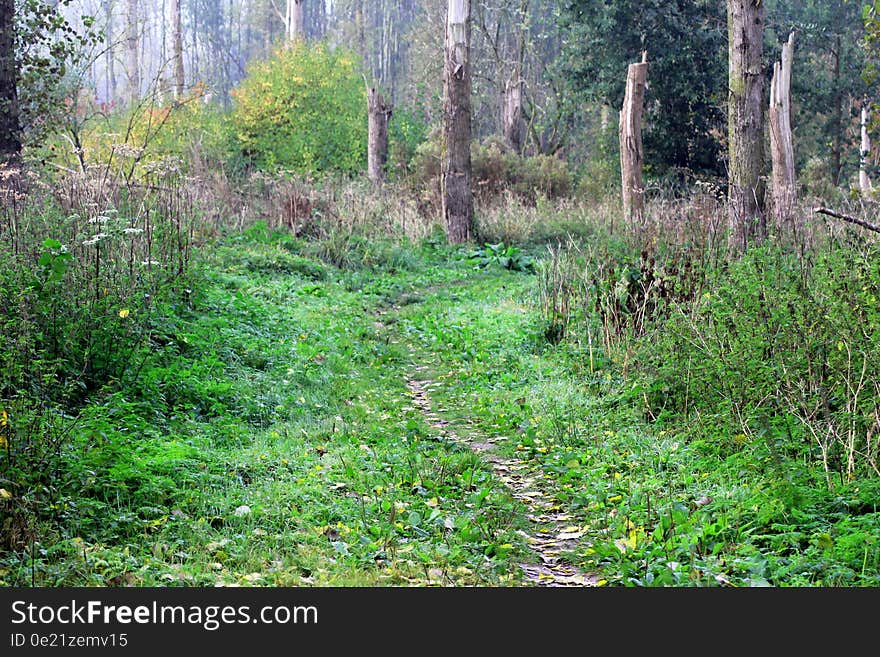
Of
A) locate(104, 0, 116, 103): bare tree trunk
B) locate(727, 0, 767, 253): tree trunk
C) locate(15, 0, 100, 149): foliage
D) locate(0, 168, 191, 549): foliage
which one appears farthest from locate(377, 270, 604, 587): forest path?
locate(15, 0, 100, 149): foliage

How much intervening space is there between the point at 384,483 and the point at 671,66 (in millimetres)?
21138

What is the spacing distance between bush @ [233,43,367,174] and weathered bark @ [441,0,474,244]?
10793 mm

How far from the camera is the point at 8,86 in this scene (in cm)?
1188

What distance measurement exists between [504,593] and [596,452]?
2578 millimetres

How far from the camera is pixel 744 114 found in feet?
36.6

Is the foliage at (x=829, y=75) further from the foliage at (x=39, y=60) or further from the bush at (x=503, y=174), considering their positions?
the foliage at (x=39, y=60)

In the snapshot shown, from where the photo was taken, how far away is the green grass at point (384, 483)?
4328 mm

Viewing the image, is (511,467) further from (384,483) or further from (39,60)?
(39,60)

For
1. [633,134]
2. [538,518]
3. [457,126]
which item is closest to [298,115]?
[457,126]

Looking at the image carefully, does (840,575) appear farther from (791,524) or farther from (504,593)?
(504,593)

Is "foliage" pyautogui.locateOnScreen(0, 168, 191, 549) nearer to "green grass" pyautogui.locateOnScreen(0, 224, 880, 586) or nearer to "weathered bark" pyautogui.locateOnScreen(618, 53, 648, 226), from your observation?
"green grass" pyautogui.locateOnScreen(0, 224, 880, 586)

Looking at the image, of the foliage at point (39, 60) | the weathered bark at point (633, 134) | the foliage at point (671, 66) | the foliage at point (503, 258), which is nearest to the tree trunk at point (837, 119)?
the foliage at point (671, 66)

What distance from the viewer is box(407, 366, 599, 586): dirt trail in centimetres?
461

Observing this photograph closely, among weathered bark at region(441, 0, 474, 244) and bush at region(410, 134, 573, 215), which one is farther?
bush at region(410, 134, 573, 215)
